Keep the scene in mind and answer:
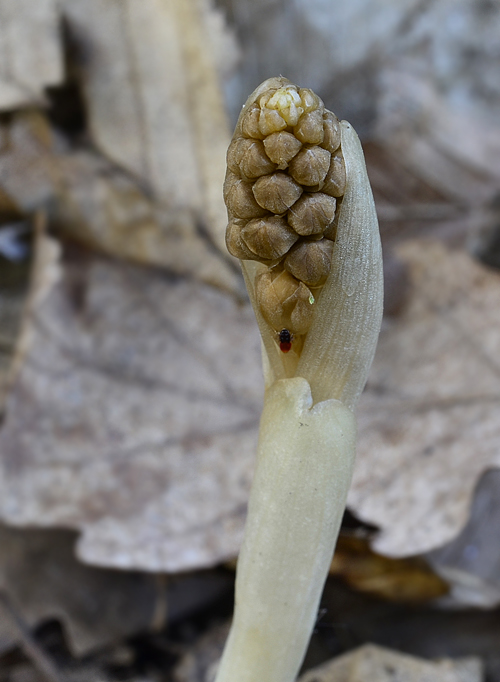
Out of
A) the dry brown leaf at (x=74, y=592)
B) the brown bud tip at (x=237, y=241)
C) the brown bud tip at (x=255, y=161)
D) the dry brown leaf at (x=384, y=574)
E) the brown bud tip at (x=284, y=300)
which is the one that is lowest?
the dry brown leaf at (x=74, y=592)

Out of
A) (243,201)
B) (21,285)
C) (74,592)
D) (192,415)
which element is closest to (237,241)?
(243,201)

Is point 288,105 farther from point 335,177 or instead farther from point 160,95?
point 160,95

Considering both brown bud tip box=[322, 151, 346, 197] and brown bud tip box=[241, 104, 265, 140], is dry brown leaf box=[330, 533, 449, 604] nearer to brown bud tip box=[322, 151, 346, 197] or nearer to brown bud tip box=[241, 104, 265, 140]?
brown bud tip box=[322, 151, 346, 197]

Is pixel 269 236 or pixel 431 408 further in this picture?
pixel 431 408

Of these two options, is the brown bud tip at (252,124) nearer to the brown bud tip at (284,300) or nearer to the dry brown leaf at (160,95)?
the brown bud tip at (284,300)

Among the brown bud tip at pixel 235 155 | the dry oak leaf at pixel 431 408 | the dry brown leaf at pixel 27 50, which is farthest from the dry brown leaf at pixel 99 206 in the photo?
the brown bud tip at pixel 235 155

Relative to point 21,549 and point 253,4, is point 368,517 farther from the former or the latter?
point 253,4
